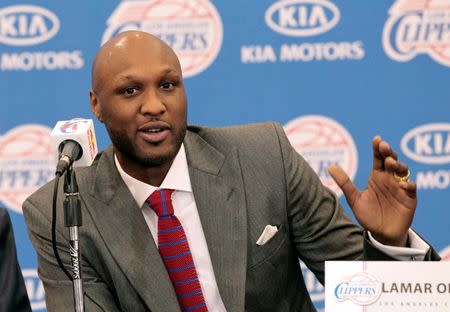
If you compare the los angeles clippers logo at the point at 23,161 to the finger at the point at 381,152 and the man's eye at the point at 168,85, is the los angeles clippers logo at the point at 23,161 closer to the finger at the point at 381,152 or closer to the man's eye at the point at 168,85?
the man's eye at the point at 168,85

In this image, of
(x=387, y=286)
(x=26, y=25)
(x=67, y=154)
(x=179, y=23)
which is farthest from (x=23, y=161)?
(x=387, y=286)

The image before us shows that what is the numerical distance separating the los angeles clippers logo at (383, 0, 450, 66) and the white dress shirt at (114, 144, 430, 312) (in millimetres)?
1275

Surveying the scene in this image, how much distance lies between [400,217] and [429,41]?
4.71 ft

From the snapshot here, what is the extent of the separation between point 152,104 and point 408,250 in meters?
0.77

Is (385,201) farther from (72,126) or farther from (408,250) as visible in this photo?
(72,126)

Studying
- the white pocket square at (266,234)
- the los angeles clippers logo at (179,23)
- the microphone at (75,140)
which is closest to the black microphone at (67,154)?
the microphone at (75,140)

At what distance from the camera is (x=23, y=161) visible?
370cm

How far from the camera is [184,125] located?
2.60 meters

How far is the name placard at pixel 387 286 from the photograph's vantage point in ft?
6.59

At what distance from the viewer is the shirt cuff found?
2.36m

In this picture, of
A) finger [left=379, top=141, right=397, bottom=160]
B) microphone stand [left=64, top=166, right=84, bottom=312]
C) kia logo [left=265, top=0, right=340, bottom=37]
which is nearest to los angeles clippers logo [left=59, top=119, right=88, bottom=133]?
microphone stand [left=64, top=166, right=84, bottom=312]

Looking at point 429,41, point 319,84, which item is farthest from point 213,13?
point 429,41

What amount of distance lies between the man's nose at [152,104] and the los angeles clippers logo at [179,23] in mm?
1092

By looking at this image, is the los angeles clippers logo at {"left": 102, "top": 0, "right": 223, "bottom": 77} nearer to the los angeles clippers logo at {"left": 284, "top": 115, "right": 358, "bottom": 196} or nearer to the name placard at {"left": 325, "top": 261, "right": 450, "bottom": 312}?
the los angeles clippers logo at {"left": 284, "top": 115, "right": 358, "bottom": 196}
